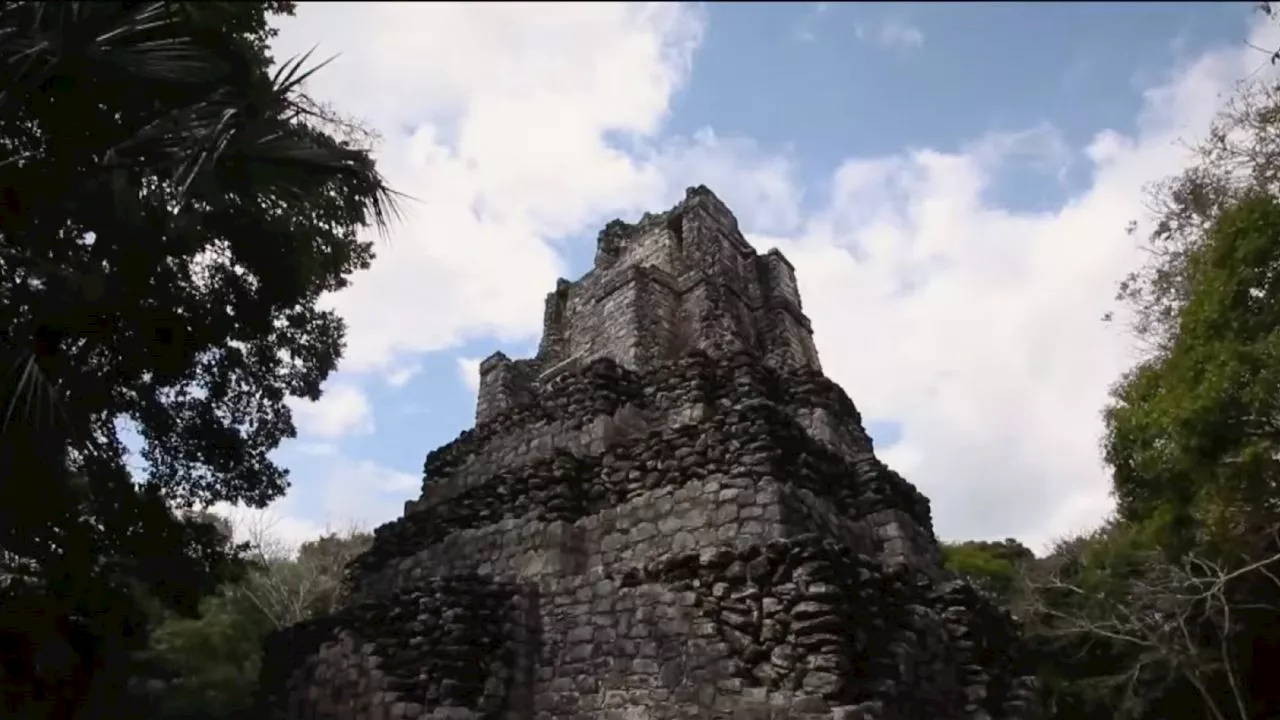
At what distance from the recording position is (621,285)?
39.6ft

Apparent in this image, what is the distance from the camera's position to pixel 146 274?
25.7 feet

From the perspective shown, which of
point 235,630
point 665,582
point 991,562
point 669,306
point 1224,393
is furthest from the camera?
point 991,562

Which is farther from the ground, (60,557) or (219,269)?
(219,269)

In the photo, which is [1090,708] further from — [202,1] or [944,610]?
[202,1]

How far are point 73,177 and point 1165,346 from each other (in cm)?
1329

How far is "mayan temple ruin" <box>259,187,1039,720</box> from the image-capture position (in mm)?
6527

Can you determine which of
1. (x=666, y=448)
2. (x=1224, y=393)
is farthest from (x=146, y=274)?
(x=1224, y=393)

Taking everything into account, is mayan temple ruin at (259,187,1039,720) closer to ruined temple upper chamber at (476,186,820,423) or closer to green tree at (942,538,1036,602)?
ruined temple upper chamber at (476,186,820,423)

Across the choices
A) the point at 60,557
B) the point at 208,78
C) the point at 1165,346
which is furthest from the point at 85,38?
the point at 1165,346

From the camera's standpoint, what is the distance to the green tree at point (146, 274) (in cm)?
650

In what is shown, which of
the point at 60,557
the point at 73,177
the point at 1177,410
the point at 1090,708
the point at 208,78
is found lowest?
the point at 1090,708

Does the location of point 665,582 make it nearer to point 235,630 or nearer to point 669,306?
point 669,306

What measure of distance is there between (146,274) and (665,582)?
5.68 meters

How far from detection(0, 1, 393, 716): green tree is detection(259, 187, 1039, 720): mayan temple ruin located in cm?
209
